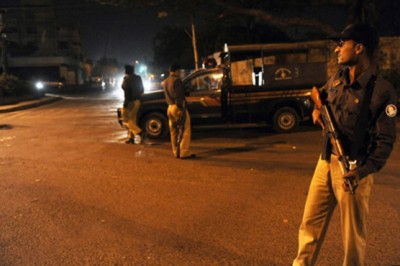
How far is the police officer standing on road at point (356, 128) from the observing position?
285 cm

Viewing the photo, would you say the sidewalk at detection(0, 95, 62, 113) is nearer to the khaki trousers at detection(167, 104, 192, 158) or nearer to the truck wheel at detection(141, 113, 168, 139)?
the truck wheel at detection(141, 113, 168, 139)

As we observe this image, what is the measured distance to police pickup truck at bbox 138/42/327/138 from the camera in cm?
1141

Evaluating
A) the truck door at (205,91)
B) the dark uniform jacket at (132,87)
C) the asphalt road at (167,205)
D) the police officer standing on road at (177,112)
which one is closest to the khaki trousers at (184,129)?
the police officer standing on road at (177,112)

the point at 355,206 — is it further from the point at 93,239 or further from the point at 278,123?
the point at 278,123

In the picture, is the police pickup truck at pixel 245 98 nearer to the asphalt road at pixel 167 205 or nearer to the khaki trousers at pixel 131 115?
the khaki trousers at pixel 131 115

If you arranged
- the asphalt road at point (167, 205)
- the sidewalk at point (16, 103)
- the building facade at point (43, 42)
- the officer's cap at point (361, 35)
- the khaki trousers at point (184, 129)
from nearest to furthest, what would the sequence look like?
the officer's cap at point (361, 35), the asphalt road at point (167, 205), the khaki trousers at point (184, 129), the sidewalk at point (16, 103), the building facade at point (43, 42)

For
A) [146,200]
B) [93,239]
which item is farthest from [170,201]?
[93,239]

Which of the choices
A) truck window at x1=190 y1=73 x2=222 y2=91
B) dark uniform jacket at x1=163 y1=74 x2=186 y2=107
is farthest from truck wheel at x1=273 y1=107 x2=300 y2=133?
dark uniform jacket at x1=163 y1=74 x2=186 y2=107

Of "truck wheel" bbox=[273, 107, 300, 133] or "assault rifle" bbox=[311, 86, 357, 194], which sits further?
"truck wheel" bbox=[273, 107, 300, 133]

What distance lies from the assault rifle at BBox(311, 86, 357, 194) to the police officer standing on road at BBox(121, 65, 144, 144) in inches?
298

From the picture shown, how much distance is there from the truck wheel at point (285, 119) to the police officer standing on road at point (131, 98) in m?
3.70

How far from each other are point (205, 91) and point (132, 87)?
81.7 inches

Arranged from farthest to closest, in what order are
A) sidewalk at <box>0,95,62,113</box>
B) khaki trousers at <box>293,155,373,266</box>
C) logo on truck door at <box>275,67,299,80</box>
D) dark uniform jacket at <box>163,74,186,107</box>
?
1. sidewalk at <box>0,95,62,113</box>
2. logo on truck door at <box>275,67,299,80</box>
3. dark uniform jacket at <box>163,74,186,107</box>
4. khaki trousers at <box>293,155,373,266</box>

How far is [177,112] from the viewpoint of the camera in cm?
849
